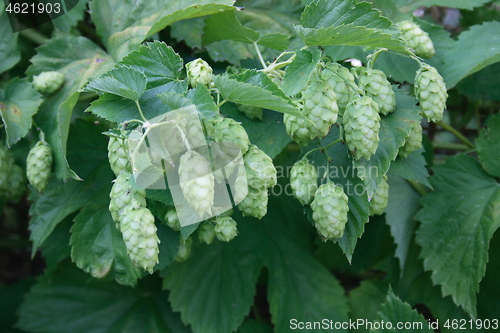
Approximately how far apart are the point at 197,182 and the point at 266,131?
1.30ft

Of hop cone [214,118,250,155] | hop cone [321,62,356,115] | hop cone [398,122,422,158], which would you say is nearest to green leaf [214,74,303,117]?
hop cone [214,118,250,155]

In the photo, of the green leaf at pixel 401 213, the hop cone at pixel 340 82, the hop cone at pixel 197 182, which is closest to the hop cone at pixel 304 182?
the hop cone at pixel 340 82

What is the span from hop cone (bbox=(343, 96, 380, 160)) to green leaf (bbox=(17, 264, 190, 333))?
3.45 feet

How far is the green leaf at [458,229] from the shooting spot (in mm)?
1276

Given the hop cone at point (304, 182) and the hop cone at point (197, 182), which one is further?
the hop cone at point (304, 182)

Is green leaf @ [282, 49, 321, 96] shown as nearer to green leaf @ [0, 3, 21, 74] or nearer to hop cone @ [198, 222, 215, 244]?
hop cone @ [198, 222, 215, 244]

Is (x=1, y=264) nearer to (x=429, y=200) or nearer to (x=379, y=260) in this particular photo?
(x=379, y=260)

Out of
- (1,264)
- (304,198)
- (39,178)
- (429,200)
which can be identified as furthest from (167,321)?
(1,264)

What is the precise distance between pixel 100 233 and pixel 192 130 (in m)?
0.52

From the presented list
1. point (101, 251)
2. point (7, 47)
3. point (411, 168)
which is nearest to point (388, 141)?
point (411, 168)

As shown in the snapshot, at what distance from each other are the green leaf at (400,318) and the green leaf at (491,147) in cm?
51

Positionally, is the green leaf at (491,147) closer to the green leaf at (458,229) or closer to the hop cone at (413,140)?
the green leaf at (458,229)

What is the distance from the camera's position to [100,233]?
120cm

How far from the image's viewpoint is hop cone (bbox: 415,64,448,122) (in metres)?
0.98
